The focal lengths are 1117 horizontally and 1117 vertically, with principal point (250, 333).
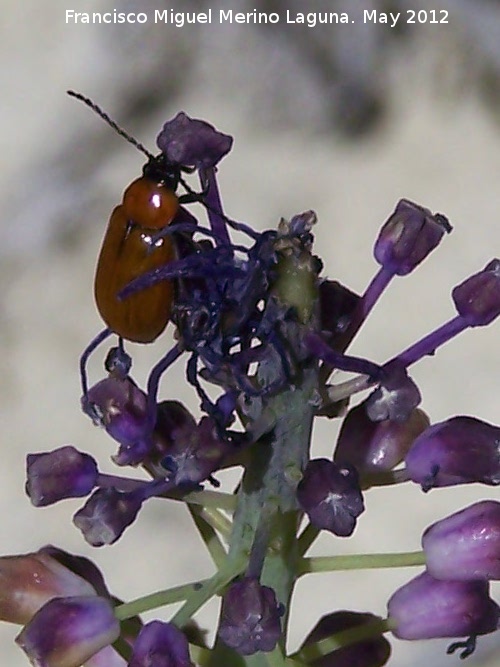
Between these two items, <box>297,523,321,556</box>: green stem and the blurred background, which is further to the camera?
the blurred background

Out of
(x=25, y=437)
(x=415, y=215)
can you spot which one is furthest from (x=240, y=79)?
(x=415, y=215)

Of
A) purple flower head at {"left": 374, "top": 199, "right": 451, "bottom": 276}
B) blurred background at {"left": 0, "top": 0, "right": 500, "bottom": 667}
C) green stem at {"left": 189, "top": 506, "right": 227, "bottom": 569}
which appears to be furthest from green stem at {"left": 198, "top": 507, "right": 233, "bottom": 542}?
blurred background at {"left": 0, "top": 0, "right": 500, "bottom": 667}

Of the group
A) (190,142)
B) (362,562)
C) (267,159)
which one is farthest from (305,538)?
(267,159)

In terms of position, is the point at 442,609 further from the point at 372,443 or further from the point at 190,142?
the point at 190,142

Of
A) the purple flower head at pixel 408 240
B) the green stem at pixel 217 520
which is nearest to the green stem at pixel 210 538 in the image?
the green stem at pixel 217 520

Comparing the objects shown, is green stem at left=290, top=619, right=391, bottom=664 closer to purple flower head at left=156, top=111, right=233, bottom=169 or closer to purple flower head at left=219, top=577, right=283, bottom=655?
purple flower head at left=219, top=577, right=283, bottom=655
